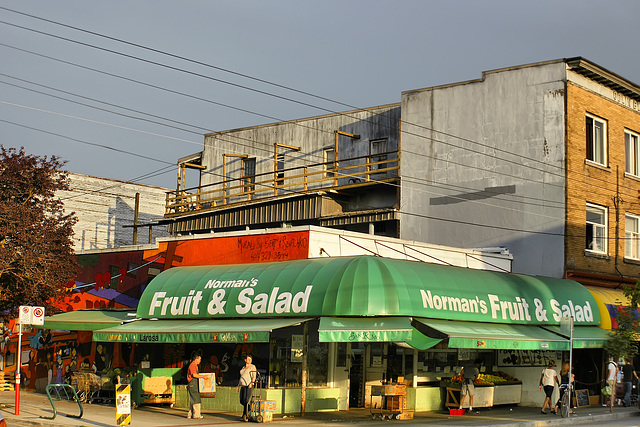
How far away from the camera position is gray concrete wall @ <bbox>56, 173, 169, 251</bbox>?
4822 centimetres

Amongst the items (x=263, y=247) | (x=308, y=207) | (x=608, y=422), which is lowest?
(x=608, y=422)

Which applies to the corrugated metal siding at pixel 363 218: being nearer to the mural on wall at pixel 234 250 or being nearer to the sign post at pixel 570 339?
the mural on wall at pixel 234 250

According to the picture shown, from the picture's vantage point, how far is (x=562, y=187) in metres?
29.8

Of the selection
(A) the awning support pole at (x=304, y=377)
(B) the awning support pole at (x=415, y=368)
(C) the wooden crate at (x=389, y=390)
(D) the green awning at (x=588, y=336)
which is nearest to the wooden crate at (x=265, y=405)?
(A) the awning support pole at (x=304, y=377)

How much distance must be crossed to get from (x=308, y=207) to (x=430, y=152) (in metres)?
5.63

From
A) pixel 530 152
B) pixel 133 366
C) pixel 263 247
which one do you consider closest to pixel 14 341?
pixel 133 366

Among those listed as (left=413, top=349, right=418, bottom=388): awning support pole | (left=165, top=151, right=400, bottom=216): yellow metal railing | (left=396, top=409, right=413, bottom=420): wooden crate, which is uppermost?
(left=165, top=151, right=400, bottom=216): yellow metal railing

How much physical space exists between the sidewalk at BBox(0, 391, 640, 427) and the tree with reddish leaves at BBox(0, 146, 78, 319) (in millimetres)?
3202

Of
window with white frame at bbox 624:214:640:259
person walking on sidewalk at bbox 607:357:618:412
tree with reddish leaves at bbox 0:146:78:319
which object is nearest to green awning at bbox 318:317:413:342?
tree with reddish leaves at bbox 0:146:78:319

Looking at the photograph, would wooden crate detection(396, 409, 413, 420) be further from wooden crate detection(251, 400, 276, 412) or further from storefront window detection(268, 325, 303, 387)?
wooden crate detection(251, 400, 276, 412)

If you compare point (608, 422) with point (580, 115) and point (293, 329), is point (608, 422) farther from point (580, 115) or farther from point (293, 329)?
point (580, 115)

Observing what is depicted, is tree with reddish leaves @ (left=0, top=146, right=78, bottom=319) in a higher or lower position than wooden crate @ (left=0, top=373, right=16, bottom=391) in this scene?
higher

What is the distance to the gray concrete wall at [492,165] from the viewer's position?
30203 millimetres

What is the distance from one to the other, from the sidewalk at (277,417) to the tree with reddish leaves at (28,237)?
3202 millimetres
